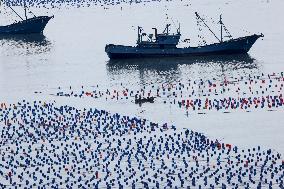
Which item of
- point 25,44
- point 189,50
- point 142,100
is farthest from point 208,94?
point 25,44

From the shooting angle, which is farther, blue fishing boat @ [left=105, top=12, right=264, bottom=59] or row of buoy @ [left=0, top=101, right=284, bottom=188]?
blue fishing boat @ [left=105, top=12, right=264, bottom=59]

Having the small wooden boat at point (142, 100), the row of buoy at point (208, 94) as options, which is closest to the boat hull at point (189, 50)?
the row of buoy at point (208, 94)

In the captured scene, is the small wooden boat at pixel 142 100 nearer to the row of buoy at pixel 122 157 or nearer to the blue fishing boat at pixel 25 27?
the row of buoy at pixel 122 157

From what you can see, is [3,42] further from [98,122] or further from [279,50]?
[98,122]

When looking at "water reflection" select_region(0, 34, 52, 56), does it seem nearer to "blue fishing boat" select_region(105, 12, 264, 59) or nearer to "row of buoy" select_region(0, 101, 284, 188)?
"blue fishing boat" select_region(105, 12, 264, 59)

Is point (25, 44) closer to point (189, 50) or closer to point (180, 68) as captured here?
point (189, 50)

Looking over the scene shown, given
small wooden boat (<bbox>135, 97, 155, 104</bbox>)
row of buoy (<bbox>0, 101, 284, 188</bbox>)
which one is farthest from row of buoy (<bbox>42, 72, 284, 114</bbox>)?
row of buoy (<bbox>0, 101, 284, 188</bbox>)
